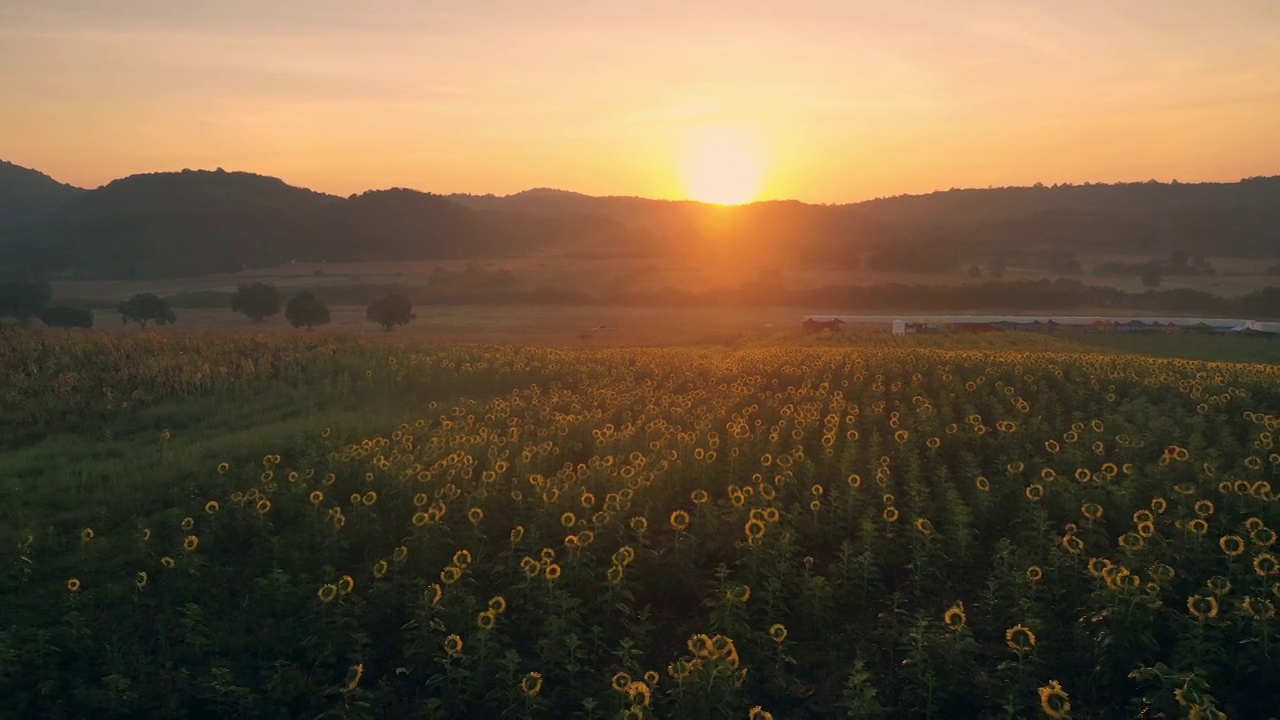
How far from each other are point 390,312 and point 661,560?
4507cm

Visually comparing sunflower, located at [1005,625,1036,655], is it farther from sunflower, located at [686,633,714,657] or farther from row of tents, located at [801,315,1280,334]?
row of tents, located at [801,315,1280,334]

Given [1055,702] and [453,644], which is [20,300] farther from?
[1055,702]

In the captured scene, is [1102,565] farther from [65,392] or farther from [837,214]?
[837,214]

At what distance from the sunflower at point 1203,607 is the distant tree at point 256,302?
2288 inches

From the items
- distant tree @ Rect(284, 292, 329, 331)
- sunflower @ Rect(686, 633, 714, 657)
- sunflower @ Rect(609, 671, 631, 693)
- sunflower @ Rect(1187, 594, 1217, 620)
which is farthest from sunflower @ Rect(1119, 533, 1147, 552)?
distant tree @ Rect(284, 292, 329, 331)

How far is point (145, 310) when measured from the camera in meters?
50.6

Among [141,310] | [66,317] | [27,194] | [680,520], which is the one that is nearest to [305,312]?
[141,310]

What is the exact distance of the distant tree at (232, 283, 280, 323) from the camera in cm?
5562

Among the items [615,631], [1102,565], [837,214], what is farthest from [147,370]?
[837,214]

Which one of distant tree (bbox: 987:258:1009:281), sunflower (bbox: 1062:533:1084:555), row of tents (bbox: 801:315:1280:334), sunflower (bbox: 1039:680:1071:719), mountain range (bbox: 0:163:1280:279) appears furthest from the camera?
mountain range (bbox: 0:163:1280:279)

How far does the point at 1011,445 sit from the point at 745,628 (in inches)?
263

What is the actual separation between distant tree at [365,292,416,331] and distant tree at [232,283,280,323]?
965 cm

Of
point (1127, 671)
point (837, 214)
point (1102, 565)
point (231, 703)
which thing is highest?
point (837, 214)

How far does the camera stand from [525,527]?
31.1 feet
